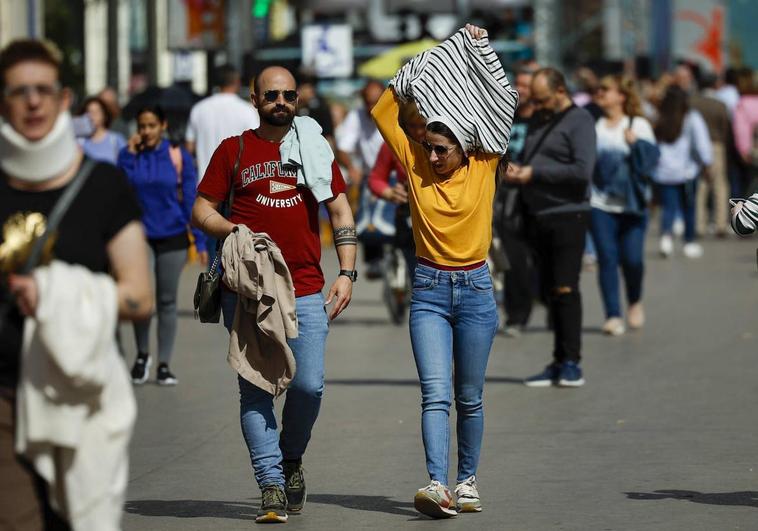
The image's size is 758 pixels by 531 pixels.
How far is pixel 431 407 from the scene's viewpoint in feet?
24.1

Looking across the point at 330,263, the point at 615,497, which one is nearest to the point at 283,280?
the point at 615,497

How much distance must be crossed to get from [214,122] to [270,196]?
861cm

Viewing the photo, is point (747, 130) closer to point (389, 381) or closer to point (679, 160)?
point (679, 160)

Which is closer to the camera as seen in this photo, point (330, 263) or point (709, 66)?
point (330, 263)

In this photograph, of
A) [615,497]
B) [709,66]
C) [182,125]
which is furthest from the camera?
[709,66]

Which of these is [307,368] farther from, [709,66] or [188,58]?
[709,66]

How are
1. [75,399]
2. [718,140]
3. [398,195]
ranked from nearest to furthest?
1. [75,399]
2. [398,195]
3. [718,140]

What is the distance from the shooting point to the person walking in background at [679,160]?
21.4 meters

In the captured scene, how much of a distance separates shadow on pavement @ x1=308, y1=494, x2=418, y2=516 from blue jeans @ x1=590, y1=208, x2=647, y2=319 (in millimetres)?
6550

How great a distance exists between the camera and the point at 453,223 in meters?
7.47

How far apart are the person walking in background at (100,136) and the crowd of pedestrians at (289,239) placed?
2cm

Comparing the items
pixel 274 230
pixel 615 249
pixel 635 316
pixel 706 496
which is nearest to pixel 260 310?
pixel 274 230

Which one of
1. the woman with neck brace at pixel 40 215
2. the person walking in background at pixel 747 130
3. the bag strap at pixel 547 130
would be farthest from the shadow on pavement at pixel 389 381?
the person walking in background at pixel 747 130

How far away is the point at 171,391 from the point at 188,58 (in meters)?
19.2
